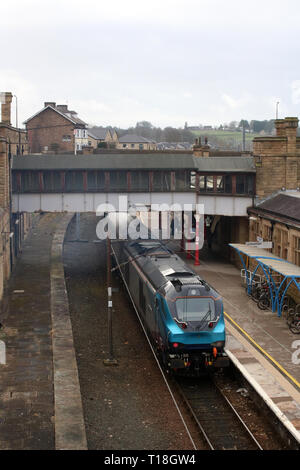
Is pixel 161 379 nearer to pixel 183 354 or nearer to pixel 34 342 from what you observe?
pixel 183 354

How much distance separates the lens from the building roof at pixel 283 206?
29.6 m

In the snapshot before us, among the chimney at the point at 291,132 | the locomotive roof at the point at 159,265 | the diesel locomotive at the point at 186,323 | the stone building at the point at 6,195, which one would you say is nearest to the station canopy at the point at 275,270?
the locomotive roof at the point at 159,265

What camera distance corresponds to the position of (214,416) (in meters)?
16.2

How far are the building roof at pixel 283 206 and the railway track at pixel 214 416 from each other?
40.2 ft

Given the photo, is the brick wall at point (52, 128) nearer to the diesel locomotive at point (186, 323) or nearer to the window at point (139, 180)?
the window at point (139, 180)

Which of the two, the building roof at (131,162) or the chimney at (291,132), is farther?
the building roof at (131,162)

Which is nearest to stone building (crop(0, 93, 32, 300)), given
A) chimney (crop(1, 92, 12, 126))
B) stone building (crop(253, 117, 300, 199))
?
chimney (crop(1, 92, 12, 126))

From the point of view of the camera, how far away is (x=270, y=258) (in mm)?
26312

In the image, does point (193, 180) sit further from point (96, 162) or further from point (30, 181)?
point (30, 181)

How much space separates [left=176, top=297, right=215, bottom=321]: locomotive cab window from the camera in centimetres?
1844

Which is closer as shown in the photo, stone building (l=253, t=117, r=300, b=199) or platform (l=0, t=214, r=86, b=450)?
platform (l=0, t=214, r=86, b=450)

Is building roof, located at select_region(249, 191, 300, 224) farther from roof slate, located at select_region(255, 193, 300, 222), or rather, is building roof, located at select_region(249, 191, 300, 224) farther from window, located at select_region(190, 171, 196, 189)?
window, located at select_region(190, 171, 196, 189)

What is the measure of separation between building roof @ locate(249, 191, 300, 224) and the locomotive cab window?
429 inches

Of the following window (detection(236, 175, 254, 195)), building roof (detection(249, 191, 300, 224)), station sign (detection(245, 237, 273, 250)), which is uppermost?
window (detection(236, 175, 254, 195))
